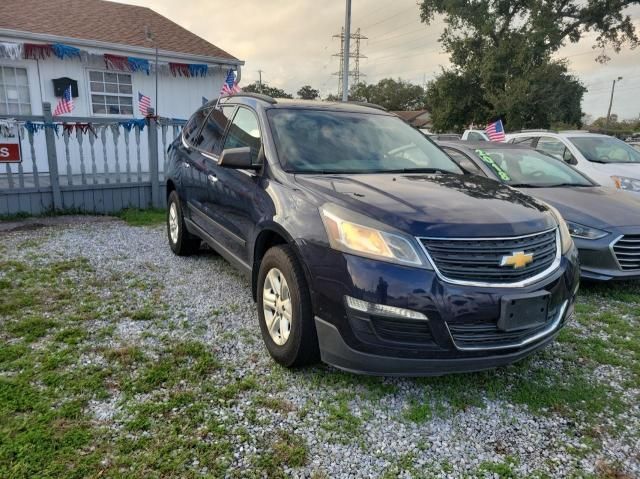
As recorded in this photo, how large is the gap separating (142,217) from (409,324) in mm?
5993

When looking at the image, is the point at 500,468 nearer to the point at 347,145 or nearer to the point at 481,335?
the point at 481,335

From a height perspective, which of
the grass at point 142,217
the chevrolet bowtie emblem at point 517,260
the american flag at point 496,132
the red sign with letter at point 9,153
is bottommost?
the grass at point 142,217

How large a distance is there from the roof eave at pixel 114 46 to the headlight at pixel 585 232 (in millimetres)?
9346

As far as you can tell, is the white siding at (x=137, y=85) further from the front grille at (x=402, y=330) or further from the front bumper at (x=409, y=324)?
the front grille at (x=402, y=330)

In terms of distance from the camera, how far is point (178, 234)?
5.27 metres

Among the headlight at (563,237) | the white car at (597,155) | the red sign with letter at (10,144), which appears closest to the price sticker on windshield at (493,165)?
the white car at (597,155)

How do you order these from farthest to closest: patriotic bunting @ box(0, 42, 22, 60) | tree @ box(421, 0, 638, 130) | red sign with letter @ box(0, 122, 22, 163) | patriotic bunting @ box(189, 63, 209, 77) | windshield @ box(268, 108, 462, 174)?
tree @ box(421, 0, 638, 130) → patriotic bunting @ box(189, 63, 209, 77) → patriotic bunting @ box(0, 42, 22, 60) → red sign with letter @ box(0, 122, 22, 163) → windshield @ box(268, 108, 462, 174)

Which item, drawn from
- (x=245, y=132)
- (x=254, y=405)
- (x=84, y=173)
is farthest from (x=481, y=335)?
(x=84, y=173)

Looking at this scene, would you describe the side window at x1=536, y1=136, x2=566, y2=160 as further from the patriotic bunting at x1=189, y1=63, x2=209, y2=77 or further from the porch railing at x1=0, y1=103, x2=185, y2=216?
the patriotic bunting at x1=189, y1=63, x2=209, y2=77

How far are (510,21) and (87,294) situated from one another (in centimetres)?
2920

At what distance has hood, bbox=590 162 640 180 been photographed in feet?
24.1

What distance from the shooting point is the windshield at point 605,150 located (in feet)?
26.0

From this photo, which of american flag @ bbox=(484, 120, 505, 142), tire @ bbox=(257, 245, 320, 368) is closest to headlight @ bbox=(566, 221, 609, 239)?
tire @ bbox=(257, 245, 320, 368)

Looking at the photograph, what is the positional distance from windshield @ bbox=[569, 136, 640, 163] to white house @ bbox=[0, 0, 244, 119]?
8.07m
